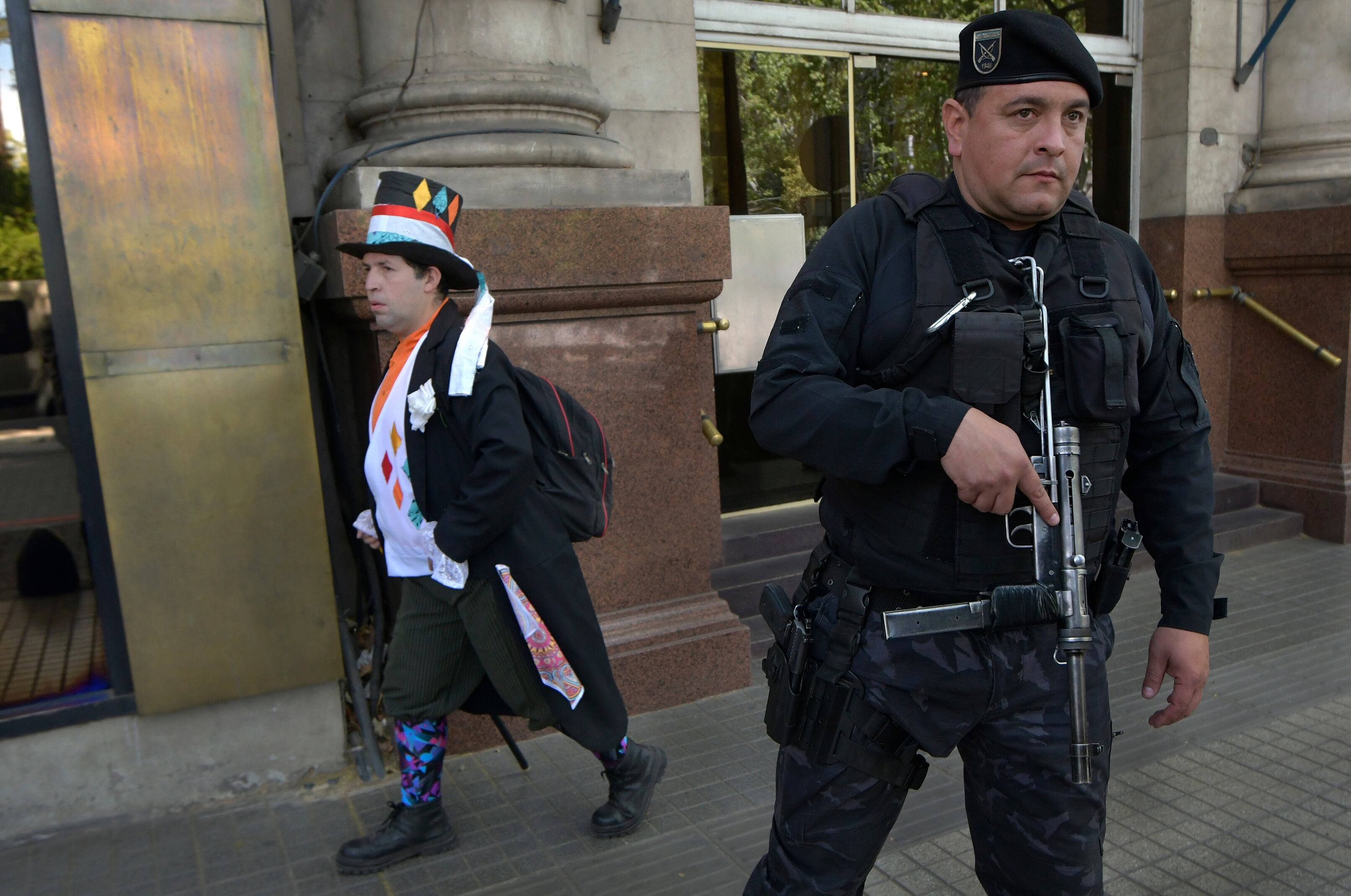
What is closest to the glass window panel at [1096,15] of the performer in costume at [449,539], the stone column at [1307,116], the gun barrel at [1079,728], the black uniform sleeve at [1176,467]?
the stone column at [1307,116]

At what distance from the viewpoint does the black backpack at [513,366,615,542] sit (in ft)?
10.7

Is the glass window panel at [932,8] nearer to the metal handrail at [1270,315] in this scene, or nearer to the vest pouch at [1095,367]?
the metal handrail at [1270,315]

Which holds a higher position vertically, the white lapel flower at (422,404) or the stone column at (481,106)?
the stone column at (481,106)

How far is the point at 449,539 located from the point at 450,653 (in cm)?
50

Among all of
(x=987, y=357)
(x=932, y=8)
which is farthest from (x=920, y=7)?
(x=987, y=357)

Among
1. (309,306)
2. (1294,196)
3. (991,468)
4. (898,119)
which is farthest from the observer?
(1294,196)

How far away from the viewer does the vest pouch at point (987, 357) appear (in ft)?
6.61

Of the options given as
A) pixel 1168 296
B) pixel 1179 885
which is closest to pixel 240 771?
pixel 1179 885

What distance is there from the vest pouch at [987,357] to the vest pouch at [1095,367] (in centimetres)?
14

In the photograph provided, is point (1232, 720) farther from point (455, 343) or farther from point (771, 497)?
point (455, 343)

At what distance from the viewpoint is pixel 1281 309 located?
7.09m

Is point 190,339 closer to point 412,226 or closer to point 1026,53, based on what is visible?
point 412,226

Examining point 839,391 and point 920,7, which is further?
point 920,7

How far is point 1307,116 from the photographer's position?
712 cm
